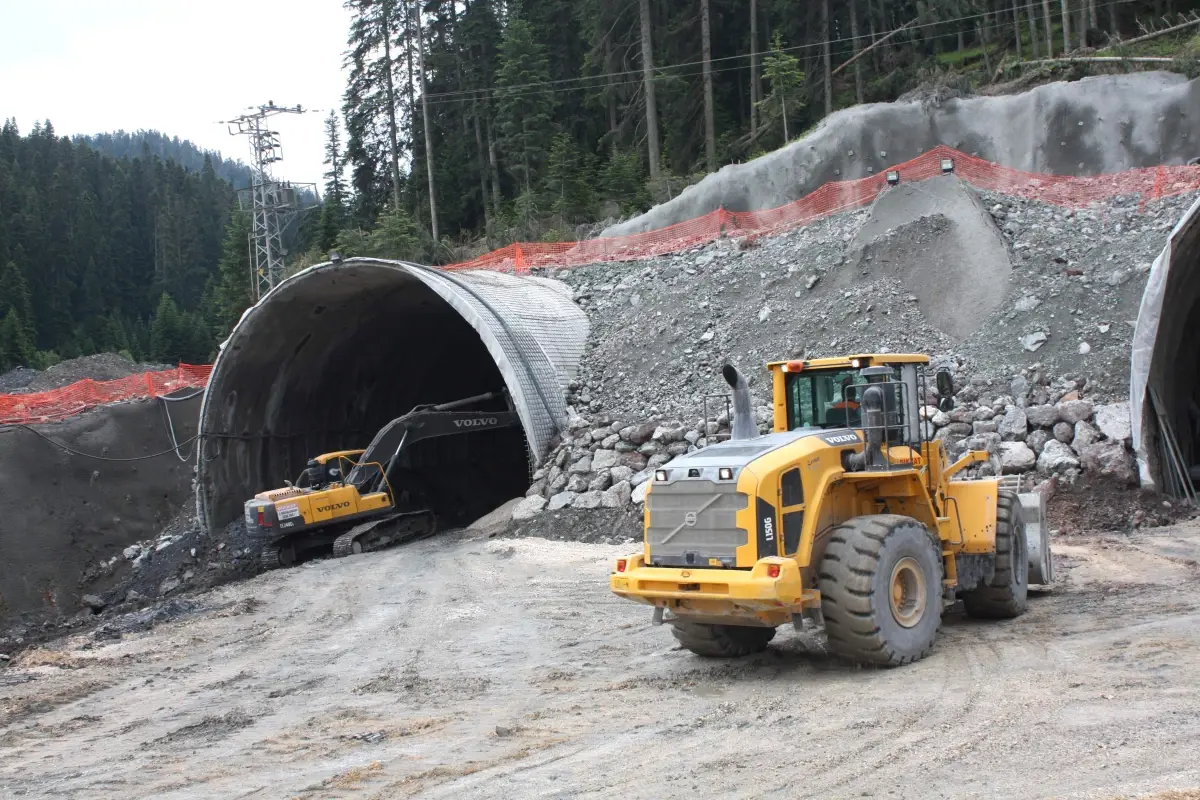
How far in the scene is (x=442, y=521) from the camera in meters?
22.8

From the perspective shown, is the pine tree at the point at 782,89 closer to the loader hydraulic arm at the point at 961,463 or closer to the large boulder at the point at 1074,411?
the large boulder at the point at 1074,411

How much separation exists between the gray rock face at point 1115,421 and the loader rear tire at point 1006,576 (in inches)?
204

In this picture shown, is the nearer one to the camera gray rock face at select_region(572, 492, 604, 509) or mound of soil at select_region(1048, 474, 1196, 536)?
mound of soil at select_region(1048, 474, 1196, 536)

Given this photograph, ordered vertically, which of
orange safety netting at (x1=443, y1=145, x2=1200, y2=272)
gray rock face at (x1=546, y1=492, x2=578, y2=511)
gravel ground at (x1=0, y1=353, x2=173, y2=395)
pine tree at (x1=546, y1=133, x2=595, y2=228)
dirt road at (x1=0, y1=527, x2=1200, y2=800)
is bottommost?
dirt road at (x1=0, y1=527, x2=1200, y2=800)

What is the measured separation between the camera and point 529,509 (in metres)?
17.5

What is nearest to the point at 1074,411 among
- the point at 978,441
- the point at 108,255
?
the point at 978,441

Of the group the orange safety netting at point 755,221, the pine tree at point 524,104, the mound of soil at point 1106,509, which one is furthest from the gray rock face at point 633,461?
the pine tree at point 524,104

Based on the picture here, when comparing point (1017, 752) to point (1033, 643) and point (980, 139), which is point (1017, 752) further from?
point (980, 139)

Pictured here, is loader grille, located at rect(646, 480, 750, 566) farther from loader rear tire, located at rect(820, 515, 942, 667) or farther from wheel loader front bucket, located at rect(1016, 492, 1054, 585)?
wheel loader front bucket, located at rect(1016, 492, 1054, 585)

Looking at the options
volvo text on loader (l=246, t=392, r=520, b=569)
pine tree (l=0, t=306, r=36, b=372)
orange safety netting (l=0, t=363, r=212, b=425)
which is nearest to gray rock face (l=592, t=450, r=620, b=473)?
volvo text on loader (l=246, t=392, r=520, b=569)

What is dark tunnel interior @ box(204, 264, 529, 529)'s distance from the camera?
20.7 m

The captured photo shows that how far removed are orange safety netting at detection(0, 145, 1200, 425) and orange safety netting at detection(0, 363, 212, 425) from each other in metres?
0.02

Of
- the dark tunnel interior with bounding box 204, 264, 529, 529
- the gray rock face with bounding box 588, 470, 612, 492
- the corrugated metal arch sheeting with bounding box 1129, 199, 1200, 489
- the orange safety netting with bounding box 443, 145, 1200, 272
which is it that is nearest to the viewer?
the corrugated metal arch sheeting with bounding box 1129, 199, 1200, 489

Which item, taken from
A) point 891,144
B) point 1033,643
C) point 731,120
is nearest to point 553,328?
point 891,144
